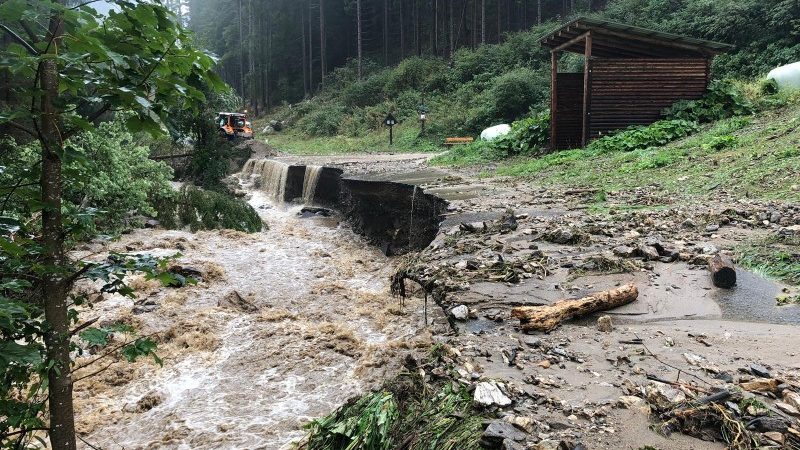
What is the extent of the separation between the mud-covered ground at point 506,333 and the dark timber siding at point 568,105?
6476mm

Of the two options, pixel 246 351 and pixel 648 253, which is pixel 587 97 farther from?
pixel 246 351

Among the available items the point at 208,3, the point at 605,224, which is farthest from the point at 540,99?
the point at 208,3

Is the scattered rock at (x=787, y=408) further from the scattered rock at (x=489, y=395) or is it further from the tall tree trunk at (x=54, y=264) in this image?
the tall tree trunk at (x=54, y=264)

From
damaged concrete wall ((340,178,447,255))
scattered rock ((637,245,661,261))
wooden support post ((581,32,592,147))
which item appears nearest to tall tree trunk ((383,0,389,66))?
wooden support post ((581,32,592,147))

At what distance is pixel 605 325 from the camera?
4.16m

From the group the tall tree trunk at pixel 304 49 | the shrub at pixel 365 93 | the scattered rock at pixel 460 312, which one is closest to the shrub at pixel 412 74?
the shrub at pixel 365 93

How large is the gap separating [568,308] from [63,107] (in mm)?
3917

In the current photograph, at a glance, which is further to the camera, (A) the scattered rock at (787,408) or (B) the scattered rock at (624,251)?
(B) the scattered rock at (624,251)

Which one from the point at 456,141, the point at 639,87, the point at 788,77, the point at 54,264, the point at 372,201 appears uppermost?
the point at 788,77

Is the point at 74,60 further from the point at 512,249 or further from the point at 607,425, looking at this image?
the point at 512,249

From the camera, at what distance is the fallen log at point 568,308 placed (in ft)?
13.9

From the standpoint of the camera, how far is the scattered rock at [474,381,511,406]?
122 inches

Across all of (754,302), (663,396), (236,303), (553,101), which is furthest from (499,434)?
(553,101)

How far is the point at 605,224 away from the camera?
22.7 ft
